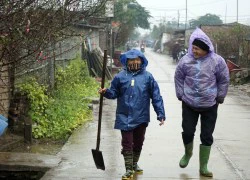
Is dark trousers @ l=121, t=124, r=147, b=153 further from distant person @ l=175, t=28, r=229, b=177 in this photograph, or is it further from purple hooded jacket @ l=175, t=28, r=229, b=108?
purple hooded jacket @ l=175, t=28, r=229, b=108

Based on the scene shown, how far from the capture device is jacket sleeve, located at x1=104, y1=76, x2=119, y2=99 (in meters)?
5.47

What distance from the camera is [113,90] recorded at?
217 inches

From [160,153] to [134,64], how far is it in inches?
70.7

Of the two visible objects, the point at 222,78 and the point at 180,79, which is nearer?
the point at 222,78

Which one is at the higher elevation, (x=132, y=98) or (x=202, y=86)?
(x=202, y=86)

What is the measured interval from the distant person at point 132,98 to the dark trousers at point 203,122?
337mm

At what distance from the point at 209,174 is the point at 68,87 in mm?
7147

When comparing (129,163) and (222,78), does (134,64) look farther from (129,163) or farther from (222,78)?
(129,163)

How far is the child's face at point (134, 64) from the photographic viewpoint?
5.44 metres

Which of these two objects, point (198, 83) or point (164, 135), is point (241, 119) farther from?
point (198, 83)

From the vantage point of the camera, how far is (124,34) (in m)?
36.1

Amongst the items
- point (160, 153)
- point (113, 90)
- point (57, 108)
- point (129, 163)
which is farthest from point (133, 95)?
point (57, 108)

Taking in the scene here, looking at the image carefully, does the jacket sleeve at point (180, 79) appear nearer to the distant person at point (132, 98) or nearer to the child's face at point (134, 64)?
the distant person at point (132, 98)

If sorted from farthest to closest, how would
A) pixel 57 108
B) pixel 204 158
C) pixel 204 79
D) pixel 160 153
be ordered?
pixel 57 108, pixel 160 153, pixel 204 158, pixel 204 79
